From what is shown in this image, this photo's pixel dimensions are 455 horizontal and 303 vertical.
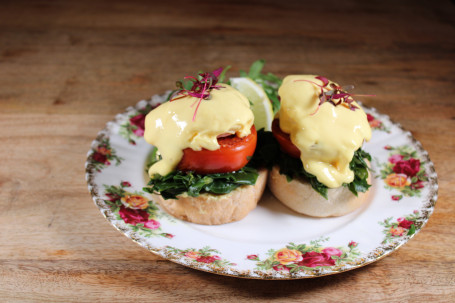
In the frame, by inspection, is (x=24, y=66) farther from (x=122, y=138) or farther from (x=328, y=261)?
(x=328, y=261)

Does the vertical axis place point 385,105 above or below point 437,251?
above

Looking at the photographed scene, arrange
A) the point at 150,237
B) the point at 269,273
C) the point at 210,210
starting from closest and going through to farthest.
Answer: the point at 269,273 < the point at 150,237 < the point at 210,210

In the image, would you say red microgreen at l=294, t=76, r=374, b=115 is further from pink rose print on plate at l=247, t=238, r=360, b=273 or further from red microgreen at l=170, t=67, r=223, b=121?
pink rose print on plate at l=247, t=238, r=360, b=273

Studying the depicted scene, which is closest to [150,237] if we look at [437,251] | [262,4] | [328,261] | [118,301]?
[118,301]

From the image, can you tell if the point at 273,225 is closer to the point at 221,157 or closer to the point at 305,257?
the point at 305,257

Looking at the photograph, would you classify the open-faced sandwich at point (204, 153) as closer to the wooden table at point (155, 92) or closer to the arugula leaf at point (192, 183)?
the arugula leaf at point (192, 183)

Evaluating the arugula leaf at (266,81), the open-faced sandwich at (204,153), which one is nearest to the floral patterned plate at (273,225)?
the open-faced sandwich at (204,153)
